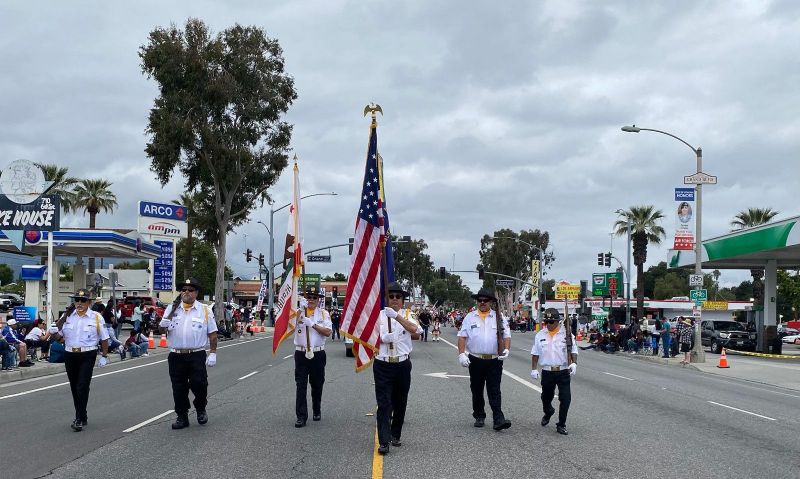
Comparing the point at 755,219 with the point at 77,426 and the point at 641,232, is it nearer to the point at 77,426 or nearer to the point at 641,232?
the point at 641,232

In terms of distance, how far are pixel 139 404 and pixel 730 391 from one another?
44.4ft

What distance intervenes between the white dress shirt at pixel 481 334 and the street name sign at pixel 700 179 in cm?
2139

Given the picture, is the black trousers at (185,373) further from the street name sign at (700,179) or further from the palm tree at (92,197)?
the palm tree at (92,197)

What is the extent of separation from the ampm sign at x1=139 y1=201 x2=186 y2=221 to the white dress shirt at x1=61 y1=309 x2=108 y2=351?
51480mm

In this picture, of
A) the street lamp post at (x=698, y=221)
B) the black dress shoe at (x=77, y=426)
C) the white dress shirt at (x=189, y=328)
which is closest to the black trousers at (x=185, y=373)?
the white dress shirt at (x=189, y=328)

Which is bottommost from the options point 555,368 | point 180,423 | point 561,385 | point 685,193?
point 180,423

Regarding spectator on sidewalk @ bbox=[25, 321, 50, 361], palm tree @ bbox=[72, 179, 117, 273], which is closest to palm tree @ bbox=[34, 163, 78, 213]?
palm tree @ bbox=[72, 179, 117, 273]

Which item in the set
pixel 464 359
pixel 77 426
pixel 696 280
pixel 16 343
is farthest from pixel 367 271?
pixel 696 280

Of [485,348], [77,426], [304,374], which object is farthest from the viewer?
[304,374]

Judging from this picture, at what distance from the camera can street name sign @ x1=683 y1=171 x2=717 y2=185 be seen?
2967cm

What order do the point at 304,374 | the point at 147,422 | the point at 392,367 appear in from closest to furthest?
the point at 392,367 → the point at 304,374 → the point at 147,422

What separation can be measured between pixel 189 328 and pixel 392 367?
301 cm

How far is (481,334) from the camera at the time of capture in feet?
34.6

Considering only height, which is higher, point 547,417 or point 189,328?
point 189,328
